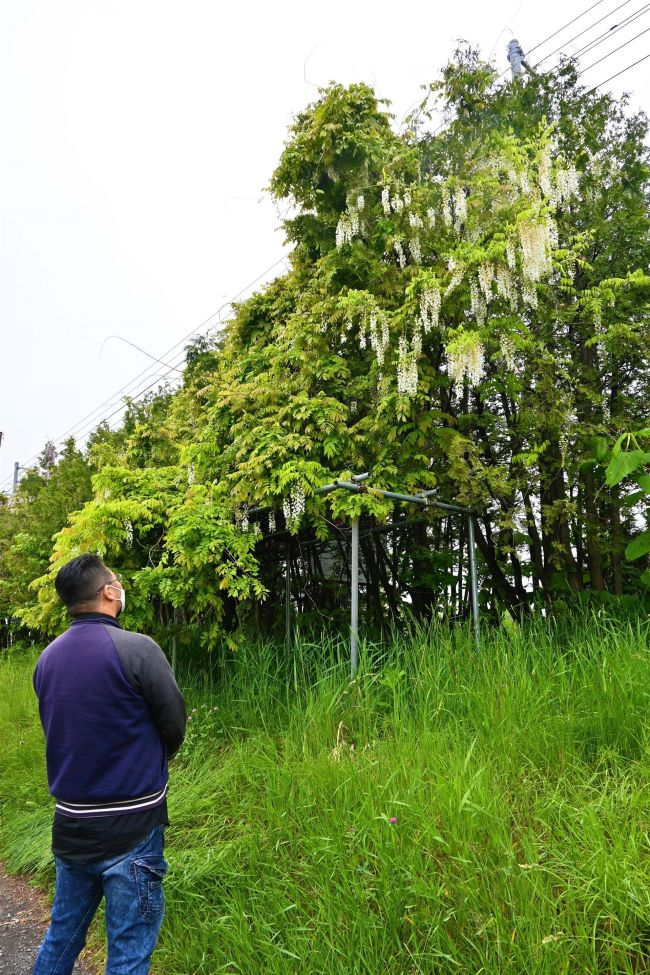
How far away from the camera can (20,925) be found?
11.3 feet

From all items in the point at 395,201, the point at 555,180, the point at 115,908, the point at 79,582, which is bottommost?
the point at 115,908

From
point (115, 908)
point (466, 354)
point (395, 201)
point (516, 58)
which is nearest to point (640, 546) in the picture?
point (466, 354)

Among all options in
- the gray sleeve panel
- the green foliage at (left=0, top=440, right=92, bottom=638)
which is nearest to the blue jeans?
the gray sleeve panel

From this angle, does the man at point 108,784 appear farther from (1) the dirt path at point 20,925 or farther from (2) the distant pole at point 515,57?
(2) the distant pole at point 515,57

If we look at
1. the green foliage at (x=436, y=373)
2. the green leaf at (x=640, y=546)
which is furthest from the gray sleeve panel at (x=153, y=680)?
the green leaf at (x=640, y=546)

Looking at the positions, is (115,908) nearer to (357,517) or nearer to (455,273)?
(357,517)

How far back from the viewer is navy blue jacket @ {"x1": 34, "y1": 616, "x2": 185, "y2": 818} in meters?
2.06

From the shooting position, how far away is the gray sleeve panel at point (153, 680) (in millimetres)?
2123

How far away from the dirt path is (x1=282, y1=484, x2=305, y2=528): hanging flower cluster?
9.40 ft

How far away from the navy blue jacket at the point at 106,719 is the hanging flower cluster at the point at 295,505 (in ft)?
9.66

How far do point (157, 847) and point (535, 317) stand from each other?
514 centimetres

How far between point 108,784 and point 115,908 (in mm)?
360

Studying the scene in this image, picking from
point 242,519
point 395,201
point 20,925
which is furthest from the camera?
point 395,201

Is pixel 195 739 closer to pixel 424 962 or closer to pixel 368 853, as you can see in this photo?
pixel 368 853
